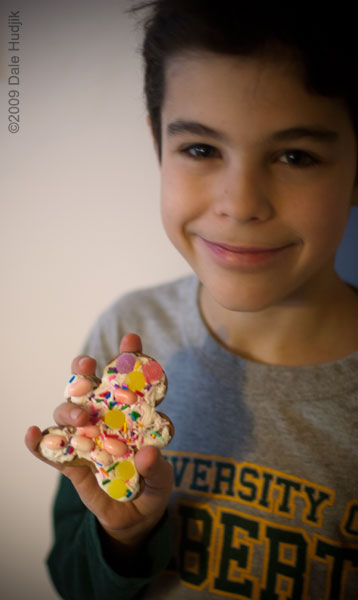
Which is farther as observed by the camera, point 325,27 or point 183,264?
point 183,264

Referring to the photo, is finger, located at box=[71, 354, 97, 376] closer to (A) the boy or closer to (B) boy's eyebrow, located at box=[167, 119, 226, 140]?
(A) the boy

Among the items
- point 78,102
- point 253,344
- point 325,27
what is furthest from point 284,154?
point 78,102

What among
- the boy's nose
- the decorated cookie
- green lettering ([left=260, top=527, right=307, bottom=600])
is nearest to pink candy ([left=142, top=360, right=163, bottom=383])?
the decorated cookie

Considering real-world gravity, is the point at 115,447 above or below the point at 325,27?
below

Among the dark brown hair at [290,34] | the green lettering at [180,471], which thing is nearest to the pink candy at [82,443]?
the green lettering at [180,471]

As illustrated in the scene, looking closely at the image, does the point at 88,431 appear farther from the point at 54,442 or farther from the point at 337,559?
the point at 337,559

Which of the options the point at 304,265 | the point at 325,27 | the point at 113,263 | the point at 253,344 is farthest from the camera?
the point at 113,263

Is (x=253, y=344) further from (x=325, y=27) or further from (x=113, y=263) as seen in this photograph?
(x=325, y=27)

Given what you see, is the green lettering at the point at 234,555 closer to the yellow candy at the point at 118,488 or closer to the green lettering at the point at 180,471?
the green lettering at the point at 180,471
